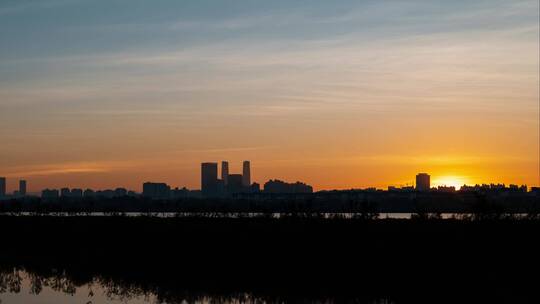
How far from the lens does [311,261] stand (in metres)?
40.6

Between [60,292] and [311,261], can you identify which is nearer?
[60,292]

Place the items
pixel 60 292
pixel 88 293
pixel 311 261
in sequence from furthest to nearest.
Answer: pixel 311 261
pixel 60 292
pixel 88 293

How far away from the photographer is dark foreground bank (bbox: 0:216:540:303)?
33.1 metres

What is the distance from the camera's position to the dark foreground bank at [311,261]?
108 feet

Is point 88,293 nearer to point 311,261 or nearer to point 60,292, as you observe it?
point 60,292

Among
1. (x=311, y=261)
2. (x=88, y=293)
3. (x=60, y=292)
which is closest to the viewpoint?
(x=88, y=293)

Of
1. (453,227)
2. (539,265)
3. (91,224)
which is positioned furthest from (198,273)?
(91,224)

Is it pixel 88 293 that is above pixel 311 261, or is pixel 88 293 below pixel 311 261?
below

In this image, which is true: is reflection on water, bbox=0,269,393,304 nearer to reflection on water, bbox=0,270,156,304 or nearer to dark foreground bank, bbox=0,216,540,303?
reflection on water, bbox=0,270,156,304

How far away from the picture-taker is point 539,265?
3409 centimetres

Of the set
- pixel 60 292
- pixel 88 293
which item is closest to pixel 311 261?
pixel 88 293

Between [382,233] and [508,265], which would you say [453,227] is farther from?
[508,265]

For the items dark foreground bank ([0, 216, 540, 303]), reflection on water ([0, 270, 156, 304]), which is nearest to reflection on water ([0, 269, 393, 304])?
reflection on water ([0, 270, 156, 304])

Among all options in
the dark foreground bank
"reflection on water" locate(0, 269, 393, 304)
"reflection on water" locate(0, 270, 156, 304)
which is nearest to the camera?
"reflection on water" locate(0, 269, 393, 304)
